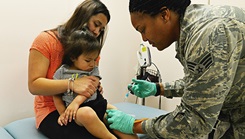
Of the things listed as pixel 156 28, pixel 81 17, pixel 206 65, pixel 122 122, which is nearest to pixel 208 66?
pixel 206 65

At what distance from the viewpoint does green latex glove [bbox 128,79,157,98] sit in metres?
1.68

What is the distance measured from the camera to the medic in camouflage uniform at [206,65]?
87 cm

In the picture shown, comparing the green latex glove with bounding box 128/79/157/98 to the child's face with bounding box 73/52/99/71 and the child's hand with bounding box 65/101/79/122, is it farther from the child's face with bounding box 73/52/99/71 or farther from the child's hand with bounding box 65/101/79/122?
the child's hand with bounding box 65/101/79/122

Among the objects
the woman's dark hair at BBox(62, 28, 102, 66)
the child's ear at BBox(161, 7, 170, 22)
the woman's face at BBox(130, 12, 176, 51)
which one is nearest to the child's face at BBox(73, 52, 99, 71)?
the woman's dark hair at BBox(62, 28, 102, 66)

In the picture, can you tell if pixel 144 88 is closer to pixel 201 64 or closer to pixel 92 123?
pixel 92 123

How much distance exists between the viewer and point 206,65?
882mm

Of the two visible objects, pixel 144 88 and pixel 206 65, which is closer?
pixel 206 65

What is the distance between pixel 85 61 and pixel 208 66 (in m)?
0.84

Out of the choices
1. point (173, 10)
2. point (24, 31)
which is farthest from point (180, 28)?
point (24, 31)

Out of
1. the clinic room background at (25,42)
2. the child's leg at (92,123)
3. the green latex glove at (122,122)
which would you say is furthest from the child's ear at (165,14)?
the clinic room background at (25,42)

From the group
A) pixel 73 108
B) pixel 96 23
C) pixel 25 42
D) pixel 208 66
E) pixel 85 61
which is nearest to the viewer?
pixel 208 66

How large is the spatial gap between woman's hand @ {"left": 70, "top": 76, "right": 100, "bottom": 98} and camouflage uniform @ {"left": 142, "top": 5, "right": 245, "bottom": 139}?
0.59 metres

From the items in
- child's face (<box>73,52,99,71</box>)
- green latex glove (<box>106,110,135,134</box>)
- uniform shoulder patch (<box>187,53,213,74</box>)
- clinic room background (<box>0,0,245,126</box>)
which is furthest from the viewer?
clinic room background (<box>0,0,245,126</box>)

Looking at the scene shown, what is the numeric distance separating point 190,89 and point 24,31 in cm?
147
